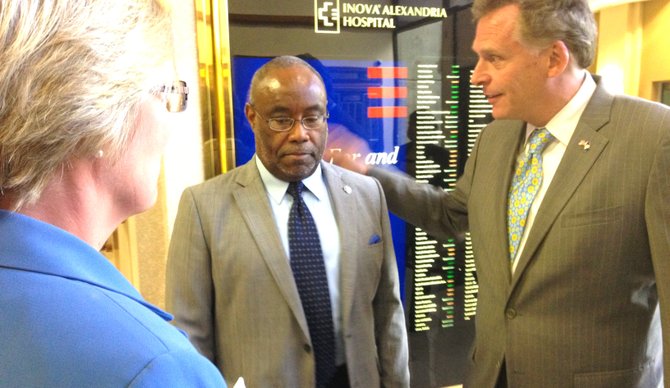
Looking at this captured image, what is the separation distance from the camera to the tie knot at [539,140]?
1.43m

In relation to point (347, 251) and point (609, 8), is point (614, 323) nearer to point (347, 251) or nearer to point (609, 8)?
point (347, 251)

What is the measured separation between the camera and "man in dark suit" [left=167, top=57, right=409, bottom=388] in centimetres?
130

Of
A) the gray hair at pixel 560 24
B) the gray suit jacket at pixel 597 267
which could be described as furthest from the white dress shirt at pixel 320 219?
the gray hair at pixel 560 24

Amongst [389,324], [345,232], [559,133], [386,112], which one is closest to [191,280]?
[345,232]

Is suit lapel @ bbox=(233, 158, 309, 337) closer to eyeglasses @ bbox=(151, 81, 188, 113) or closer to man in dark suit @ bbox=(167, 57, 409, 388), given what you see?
man in dark suit @ bbox=(167, 57, 409, 388)

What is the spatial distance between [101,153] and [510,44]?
126 centimetres

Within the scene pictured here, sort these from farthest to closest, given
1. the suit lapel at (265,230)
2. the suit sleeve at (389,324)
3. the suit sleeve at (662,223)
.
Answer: the suit sleeve at (389,324)
the suit lapel at (265,230)
the suit sleeve at (662,223)

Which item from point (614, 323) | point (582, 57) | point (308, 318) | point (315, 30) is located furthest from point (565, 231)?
point (315, 30)

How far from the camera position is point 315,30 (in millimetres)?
1650

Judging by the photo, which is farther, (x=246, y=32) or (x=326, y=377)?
(x=246, y=32)

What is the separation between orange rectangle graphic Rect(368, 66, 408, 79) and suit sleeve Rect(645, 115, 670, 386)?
89 centimetres

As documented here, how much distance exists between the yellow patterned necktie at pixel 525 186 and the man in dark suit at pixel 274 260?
1.40 ft

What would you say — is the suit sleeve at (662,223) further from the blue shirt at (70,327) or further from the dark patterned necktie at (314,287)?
the blue shirt at (70,327)

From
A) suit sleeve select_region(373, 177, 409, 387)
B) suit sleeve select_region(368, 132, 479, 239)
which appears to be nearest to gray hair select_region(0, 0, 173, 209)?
suit sleeve select_region(373, 177, 409, 387)
